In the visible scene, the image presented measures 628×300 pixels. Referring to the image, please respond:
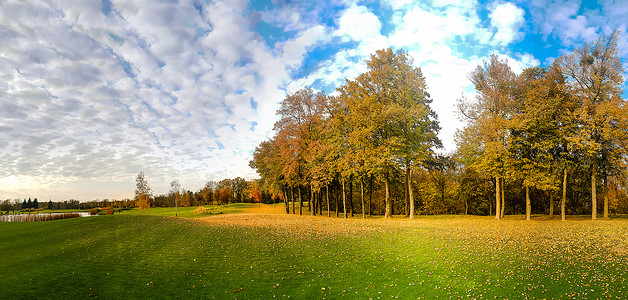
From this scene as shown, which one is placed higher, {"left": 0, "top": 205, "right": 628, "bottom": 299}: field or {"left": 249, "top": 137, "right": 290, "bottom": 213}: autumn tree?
{"left": 249, "top": 137, "right": 290, "bottom": 213}: autumn tree

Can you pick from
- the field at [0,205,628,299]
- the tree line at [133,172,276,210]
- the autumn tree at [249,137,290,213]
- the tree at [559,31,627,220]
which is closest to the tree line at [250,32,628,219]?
the tree at [559,31,627,220]

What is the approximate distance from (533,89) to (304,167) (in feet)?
97.9

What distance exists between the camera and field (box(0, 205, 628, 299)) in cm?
1103

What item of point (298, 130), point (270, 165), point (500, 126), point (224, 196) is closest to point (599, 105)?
point (500, 126)

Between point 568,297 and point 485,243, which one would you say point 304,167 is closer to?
point 485,243

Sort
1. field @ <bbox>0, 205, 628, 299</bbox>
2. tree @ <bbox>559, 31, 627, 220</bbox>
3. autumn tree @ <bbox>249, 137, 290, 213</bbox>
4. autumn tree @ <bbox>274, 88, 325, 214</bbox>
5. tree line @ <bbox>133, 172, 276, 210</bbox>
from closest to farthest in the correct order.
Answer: field @ <bbox>0, 205, 628, 299</bbox>
tree @ <bbox>559, 31, 627, 220</bbox>
autumn tree @ <bbox>274, 88, 325, 214</bbox>
autumn tree @ <bbox>249, 137, 290, 213</bbox>
tree line @ <bbox>133, 172, 276, 210</bbox>

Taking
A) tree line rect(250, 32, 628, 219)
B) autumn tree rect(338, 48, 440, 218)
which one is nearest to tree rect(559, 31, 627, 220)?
tree line rect(250, 32, 628, 219)

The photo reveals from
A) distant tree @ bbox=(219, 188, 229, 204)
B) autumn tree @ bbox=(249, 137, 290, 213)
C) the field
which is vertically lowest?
distant tree @ bbox=(219, 188, 229, 204)

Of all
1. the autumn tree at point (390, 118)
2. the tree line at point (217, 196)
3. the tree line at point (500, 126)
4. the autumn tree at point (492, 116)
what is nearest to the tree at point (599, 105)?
the tree line at point (500, 126)

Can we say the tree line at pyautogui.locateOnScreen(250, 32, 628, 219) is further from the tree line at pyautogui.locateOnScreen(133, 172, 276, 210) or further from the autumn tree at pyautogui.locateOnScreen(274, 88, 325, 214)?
the tree line at pyautogui.locateOnScreen(133, 172, 276, 210)

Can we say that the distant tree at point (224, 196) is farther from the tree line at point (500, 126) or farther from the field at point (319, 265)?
the field at point (319, 265)

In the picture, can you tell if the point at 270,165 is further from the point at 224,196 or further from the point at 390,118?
the point at 224,196

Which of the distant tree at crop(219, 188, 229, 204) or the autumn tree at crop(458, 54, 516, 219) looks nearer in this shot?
the autumn tree at crop(458, 54, 516, 219)

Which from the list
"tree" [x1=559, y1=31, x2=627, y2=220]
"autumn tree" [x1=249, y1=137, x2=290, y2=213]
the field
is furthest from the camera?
"autumn tree" [x1=249, y1=137, x2=290, y2=213]
